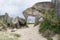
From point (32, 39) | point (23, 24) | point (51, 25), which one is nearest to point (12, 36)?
point (32, 39)

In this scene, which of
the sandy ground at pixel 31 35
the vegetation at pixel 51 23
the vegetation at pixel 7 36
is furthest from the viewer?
Answer: the vegetation at pixel 51 23

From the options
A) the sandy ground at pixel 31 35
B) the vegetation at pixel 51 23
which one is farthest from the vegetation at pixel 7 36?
the vegetation at pixel 51 23

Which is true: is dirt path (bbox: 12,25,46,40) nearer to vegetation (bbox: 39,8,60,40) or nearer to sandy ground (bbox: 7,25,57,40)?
sandy ground (bbox: 7,25,57,40)

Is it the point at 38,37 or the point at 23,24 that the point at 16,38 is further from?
the point at 23,24

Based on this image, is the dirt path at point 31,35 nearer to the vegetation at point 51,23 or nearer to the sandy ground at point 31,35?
the sandy ground at point 31,35

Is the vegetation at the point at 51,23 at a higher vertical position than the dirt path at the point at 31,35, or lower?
higher

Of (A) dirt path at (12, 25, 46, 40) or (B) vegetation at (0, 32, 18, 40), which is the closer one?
(B) vegetation at (0, 32, 18, 40)

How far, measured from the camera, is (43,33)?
12.9 meters

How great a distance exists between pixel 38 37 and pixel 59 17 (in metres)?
1.79

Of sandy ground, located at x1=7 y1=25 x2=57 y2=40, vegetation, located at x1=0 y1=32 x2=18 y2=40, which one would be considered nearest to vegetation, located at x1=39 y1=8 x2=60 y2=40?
sandy ground, located at x1=7 y1=25 x2=57 y2=40

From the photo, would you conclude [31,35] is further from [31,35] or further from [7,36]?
[7,36]

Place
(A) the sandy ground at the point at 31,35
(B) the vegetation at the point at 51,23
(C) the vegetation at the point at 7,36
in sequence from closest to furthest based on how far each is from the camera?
(C) the vegetation at the point at 7,36
(A) the sandy ground at the point at 31,35
(B) the vegetation at the point at 51,23

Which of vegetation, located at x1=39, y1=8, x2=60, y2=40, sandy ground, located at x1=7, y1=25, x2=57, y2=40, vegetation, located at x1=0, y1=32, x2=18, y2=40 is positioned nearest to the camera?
vegetation, located at x1=0, y1=32, x2=18, y2=40

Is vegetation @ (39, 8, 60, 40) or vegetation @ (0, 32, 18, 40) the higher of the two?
vegetation @ (39, 8, 60, 40)
